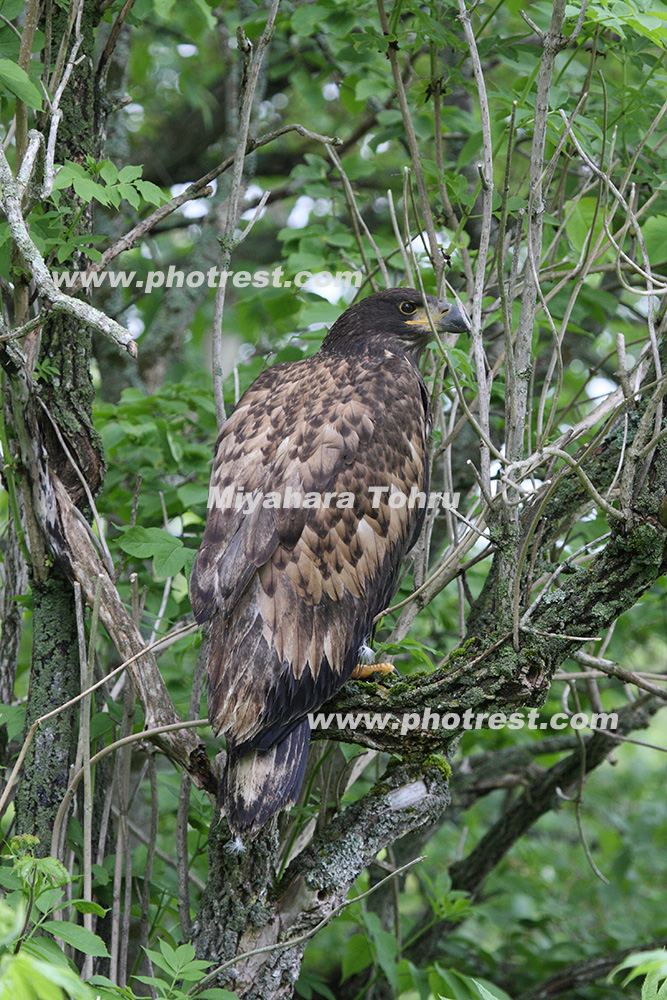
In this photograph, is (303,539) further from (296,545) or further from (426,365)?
(426,365)


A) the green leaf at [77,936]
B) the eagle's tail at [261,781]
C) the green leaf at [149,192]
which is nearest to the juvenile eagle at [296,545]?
the eagle's tail at [261,781]

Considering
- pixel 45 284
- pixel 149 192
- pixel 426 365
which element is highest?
pixel 149 192

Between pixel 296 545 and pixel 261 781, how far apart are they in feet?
2.41

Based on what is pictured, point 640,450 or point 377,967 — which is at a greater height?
point 640,450

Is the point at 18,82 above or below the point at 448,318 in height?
above

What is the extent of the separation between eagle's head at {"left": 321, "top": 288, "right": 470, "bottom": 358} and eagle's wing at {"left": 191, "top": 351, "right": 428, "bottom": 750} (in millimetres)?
326

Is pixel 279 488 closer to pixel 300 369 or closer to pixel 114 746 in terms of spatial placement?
pixel 300 369

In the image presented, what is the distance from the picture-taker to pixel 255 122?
573 cm

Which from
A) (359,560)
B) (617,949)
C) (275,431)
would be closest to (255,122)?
(275,431)

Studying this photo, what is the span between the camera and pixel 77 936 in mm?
2115

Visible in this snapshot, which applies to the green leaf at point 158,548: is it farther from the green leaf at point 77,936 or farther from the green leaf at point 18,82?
the green leaf at point 18,82

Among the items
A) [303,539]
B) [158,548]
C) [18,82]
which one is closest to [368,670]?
[303,539]

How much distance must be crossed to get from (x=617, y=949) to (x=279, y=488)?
11.1 ft

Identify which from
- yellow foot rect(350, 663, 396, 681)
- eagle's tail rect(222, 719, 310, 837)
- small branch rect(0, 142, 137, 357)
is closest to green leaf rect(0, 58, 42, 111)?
small branch rect(0, 142, 137, 357)
